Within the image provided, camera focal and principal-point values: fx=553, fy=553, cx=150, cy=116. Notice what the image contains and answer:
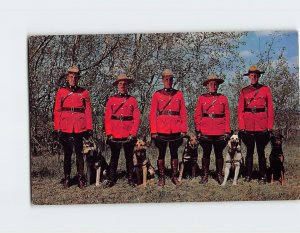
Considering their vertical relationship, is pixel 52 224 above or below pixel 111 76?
below

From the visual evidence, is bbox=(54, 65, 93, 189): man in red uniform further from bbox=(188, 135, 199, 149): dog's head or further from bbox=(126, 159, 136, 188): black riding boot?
bbox=(188, 135, 199, 149): dog's head

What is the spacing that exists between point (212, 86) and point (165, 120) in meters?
0.38

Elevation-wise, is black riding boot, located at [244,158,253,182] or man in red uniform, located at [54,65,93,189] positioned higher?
man in red uniform, located at [54,65,93,189]

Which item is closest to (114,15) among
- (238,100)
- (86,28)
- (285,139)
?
(86,28)

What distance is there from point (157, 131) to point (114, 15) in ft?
2.65

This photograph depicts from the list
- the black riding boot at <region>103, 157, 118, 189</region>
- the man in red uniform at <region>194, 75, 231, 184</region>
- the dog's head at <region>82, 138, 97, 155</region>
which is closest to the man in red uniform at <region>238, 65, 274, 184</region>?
the man in red uniform at <region>194, 75, 231, 184</region>

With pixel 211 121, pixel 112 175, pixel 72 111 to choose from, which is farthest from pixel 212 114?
pixel 72 111

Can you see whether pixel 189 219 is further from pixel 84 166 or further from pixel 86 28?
pixel 86 28

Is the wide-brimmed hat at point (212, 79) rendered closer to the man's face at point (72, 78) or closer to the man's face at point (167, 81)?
the man's face at point (167, 81)

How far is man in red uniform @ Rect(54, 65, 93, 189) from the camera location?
12.0 feet

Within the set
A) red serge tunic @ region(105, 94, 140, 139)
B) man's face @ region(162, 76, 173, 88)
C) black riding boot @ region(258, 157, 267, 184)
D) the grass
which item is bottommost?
the grass

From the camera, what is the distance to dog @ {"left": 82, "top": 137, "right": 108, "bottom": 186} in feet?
12.0

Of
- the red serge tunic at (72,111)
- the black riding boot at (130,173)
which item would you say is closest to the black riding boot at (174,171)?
the black riding boot at (130,173)

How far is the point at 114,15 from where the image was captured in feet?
11.7
